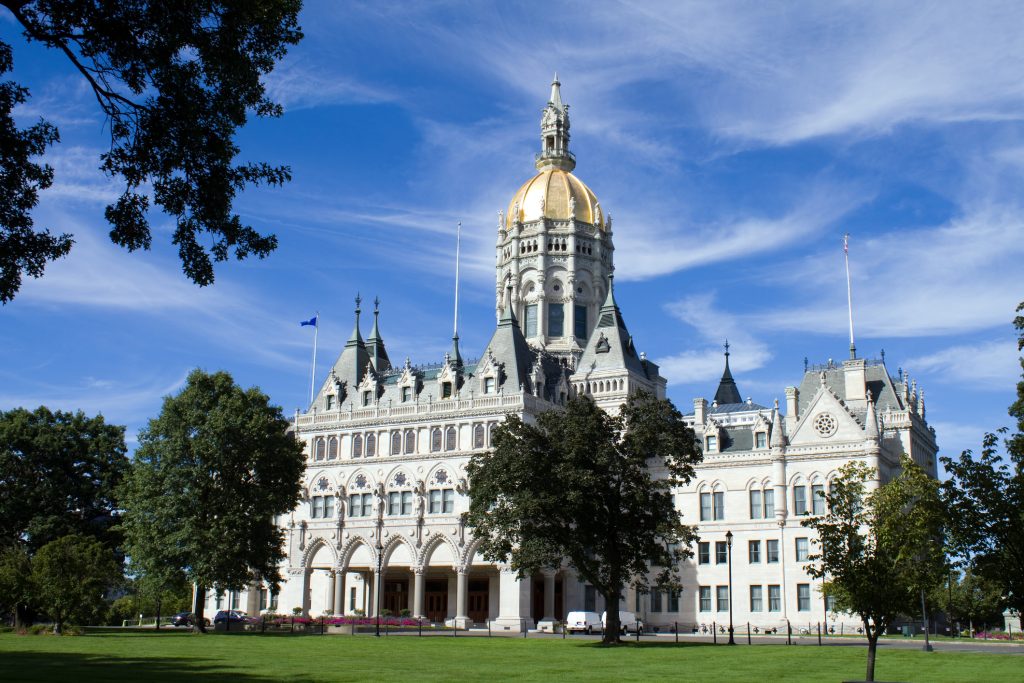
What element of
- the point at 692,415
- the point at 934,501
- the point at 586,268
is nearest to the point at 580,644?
the point at 934,501

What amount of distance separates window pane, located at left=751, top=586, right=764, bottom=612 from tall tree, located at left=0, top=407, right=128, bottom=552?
47.6m

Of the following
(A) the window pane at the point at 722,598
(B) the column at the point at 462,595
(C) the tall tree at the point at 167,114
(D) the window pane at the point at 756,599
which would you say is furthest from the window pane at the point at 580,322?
(C) the tall tree at the point at 167,114

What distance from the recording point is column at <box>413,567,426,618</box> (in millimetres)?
87000

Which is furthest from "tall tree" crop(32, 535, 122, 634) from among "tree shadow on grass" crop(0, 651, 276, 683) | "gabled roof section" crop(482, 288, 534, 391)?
"gabled roof section" crop(482, 288, 534, 391)

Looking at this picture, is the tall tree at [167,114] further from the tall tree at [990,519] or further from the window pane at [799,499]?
the window pane at [799,499]

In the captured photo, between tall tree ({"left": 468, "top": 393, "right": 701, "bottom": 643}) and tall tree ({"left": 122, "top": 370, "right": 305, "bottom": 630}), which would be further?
tall tree ({"left": 122, "top": 370, "right": 305, "bottom": 630})

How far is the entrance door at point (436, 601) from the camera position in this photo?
90.9 meters

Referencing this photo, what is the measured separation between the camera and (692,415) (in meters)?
100

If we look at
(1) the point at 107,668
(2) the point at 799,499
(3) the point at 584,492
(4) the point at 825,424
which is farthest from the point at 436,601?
(1) the point at 107,668

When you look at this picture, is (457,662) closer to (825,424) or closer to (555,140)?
(825,424)

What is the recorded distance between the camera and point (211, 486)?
6525cm

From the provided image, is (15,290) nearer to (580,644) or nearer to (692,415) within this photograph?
(580,644)

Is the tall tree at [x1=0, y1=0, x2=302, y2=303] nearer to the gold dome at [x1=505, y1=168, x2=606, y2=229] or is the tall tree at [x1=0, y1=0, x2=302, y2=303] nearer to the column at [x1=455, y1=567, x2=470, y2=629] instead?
the column at [x1=455, y1=567, x2=470, y2=629]

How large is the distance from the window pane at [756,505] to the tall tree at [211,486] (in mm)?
35390
